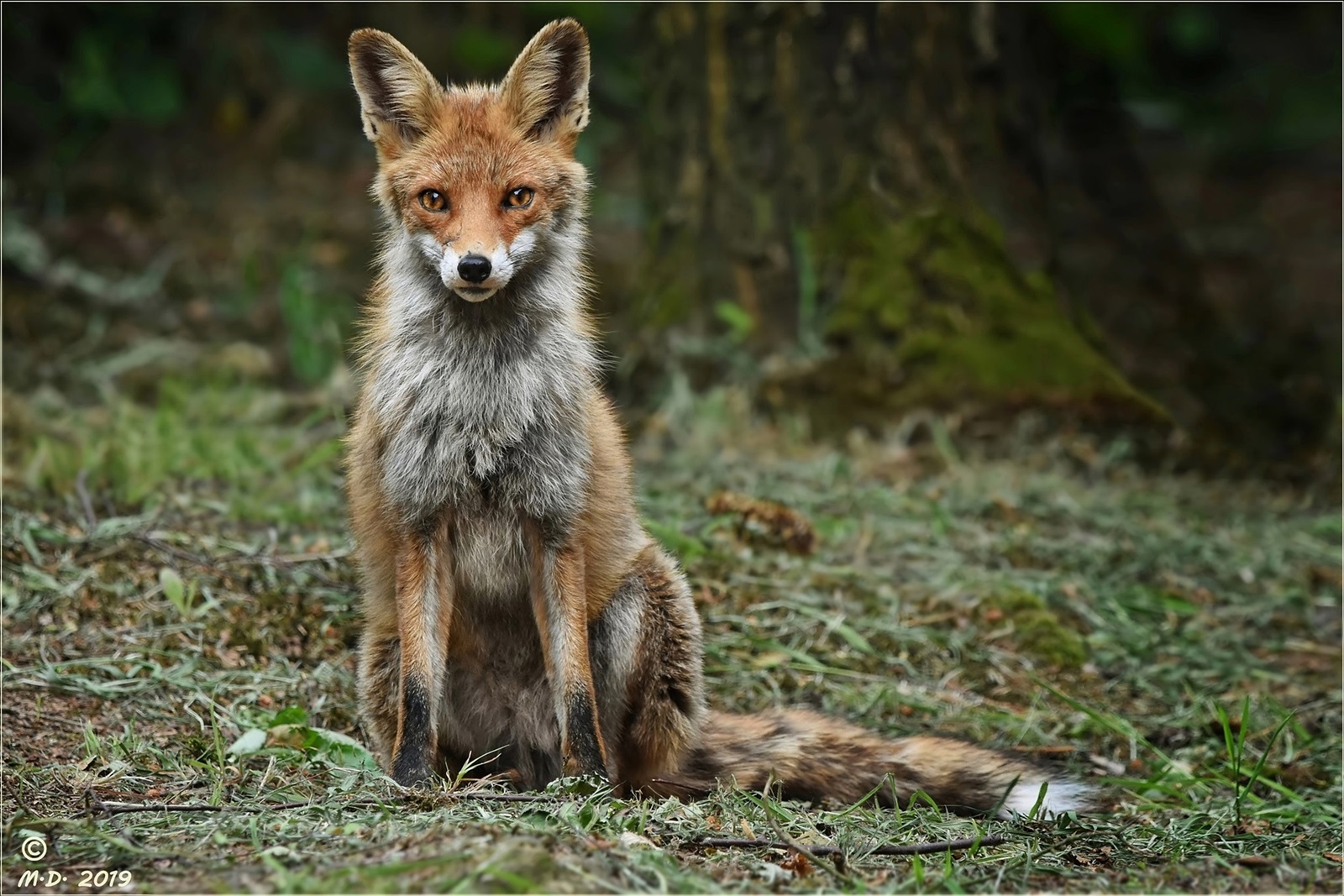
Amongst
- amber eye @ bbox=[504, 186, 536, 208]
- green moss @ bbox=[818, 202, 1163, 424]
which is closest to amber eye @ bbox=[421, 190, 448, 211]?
amber eye @ bbox=[504, 186, 536, 208]

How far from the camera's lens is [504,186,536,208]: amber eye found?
4.57m

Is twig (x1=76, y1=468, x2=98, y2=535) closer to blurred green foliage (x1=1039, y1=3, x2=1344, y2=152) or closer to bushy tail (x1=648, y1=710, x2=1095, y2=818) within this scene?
bushy tail (x1=648, y1=710, x2=1095, y2=818)

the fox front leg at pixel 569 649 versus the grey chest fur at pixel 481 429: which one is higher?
the grey chest fur at pixel 481 429

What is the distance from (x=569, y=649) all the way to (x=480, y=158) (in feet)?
5.76

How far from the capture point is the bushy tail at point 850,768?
5020mm

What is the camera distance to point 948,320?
28.8 ft

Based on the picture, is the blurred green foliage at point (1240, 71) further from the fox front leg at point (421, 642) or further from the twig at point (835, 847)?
the twig at point (835, 847)

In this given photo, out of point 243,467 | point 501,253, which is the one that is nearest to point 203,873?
point 501,253

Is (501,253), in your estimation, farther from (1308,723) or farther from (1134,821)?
(1308,723)

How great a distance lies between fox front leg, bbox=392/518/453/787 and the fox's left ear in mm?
1514

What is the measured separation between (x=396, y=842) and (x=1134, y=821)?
8.96 ft

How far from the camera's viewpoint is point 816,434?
8672mm

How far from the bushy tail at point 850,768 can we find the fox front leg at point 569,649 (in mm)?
516

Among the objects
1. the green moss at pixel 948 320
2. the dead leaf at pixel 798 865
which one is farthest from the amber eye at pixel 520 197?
the green moss at pixel 948 320
